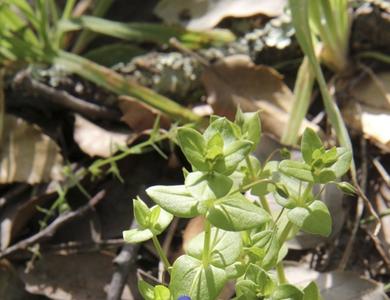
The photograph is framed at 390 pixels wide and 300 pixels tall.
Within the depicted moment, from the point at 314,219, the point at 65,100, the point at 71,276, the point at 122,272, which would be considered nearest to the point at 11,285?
the point at 71,276

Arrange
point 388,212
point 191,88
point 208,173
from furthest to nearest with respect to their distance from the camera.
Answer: point 191,88 → point 388,212 → point 208,173

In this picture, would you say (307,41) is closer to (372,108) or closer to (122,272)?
(372,108)

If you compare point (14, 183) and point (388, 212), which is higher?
point (388, 212)

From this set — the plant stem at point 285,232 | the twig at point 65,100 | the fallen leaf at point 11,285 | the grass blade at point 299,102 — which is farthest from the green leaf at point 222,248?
the twig at point 65,100

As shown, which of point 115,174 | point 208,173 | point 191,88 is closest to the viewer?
point 208,173

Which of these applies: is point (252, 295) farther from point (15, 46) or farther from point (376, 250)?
point (15, 46)

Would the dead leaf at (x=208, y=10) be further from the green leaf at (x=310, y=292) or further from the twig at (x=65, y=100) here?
the green leaf at (x=310, y=292)

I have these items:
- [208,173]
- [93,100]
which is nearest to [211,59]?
[93,100]

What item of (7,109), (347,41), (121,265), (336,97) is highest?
(347,41)
